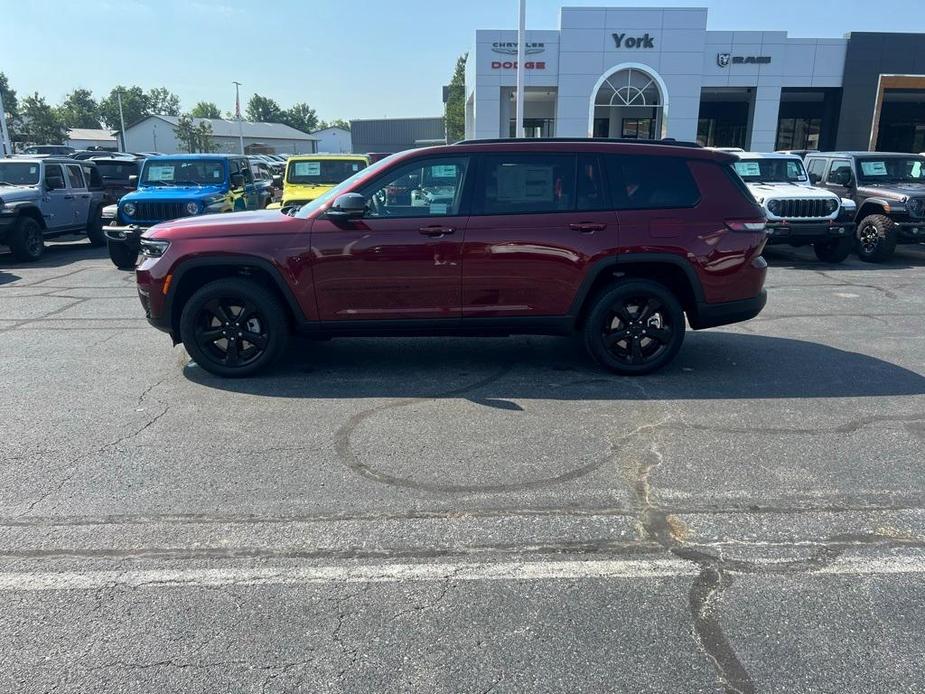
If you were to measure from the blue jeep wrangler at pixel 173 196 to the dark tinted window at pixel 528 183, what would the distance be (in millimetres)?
7375

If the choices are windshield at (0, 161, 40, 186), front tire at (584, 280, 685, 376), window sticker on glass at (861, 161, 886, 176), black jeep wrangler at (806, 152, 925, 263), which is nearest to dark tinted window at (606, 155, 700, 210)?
front tire at (584, 280, 685, 376)

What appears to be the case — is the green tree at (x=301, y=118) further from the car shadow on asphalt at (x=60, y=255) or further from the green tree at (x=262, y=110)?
the car shadow on asphalt at (x=60, y=255)

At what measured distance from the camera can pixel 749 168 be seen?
45.4ft

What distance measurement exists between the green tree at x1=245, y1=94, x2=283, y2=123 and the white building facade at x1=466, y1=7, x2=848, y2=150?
473ft

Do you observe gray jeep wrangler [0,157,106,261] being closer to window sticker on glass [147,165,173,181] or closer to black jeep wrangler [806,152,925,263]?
window sticker on glass [147,165,173,181]

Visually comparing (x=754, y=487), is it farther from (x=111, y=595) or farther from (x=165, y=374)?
(x=165, y=374)

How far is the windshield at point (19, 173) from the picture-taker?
46.2 ft

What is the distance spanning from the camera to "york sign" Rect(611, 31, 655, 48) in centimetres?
2800

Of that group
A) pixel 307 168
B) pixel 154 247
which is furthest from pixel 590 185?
pixel 307 168

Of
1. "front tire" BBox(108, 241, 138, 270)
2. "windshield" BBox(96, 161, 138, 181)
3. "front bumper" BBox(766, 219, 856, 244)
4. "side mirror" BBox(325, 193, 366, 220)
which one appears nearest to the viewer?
"side mirror" BBox(325, 193, 366, 220)

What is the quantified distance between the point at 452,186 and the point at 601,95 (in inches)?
1013

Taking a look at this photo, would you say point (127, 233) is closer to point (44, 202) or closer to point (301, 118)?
point (44, 202)

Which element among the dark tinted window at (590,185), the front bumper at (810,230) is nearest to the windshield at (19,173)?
the dark tinted window at (590,185)

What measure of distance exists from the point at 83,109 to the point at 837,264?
13589 centimetres
